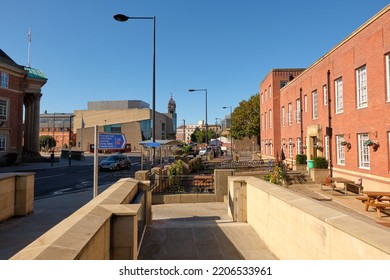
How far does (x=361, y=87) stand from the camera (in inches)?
600

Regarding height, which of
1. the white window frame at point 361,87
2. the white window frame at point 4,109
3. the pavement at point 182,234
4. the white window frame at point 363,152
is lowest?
the pavement at point 182,234

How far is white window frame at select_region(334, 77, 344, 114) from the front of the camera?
17.5 m

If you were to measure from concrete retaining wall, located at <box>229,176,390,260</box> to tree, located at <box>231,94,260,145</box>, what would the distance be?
4937 centimetres

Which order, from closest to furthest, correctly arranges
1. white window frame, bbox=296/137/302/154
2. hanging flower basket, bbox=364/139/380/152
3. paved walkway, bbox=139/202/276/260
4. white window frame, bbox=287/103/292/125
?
paved walkway, bbox=139/202/276/260 < hanging flower basket, bbox=364/139/380/152 < white window frame, bbox=296/137/302/154 < white window frame, bbox=287/103/292/125

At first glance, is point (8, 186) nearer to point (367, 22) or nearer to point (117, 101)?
point (367, 22)

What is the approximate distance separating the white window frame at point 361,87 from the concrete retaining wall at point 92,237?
15.1 metres

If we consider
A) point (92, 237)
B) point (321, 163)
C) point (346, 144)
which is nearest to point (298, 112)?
point (321, 163)

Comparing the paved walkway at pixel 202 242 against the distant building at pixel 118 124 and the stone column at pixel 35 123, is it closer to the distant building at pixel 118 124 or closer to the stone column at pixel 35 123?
the stone column at pixel 35 123

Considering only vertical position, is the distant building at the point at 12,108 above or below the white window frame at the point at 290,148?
above

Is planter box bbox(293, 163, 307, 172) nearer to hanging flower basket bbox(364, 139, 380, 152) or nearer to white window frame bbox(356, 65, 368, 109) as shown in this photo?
white window frame bbox(356, 65, 368, 109)

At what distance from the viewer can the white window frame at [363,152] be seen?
14.6 metres

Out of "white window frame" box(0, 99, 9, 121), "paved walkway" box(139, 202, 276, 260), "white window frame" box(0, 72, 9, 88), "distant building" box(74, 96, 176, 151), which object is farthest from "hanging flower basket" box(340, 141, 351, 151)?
"distant building" box(74, 96, 176, 151)

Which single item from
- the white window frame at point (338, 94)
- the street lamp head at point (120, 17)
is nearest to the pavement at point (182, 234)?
the white window frame at point (338, 94)

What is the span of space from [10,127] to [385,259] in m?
42.7
